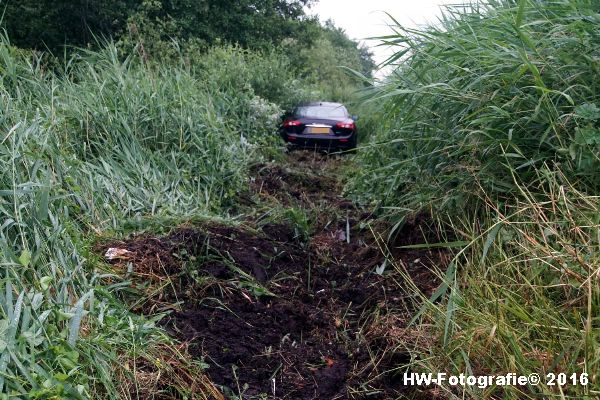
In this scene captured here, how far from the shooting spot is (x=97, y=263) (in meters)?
3.98

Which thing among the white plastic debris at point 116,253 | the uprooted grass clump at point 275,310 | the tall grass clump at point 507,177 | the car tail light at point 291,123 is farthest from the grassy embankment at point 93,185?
the tall grass clump at point 507,177

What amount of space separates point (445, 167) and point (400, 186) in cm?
101

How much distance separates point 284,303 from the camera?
4.55 m

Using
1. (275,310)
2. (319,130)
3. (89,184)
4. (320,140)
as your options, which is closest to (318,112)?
(319,130)

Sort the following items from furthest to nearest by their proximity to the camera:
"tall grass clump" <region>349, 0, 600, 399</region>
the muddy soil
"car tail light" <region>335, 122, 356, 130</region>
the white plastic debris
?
"car tail light" <region>335, 122, 356, 130</region> → the white plastic debris → the muddy soil → "tall grass clump" <region>349, 0, 600, 399</region>

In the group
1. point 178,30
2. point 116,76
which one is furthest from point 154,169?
point 178,30

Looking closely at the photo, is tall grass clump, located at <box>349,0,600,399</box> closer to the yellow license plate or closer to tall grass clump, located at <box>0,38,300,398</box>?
tall grass clump, located at <box>0,38,300,398</box>

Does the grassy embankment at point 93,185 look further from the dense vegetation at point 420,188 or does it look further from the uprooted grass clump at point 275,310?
the uprooted grass clump at point 275,310

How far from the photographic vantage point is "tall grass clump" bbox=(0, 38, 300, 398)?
9.51ft

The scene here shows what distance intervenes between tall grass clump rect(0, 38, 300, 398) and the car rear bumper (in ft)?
5.19

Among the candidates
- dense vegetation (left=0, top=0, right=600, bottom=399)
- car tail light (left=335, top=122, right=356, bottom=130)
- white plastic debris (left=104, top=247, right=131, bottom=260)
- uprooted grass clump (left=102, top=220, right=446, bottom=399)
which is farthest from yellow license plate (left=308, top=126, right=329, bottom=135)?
white plastic debris (left=104, top=247, right=131, bottom=260)

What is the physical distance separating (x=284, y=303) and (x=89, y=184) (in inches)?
72.6

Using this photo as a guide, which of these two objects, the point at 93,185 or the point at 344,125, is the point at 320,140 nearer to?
the point at 344,125

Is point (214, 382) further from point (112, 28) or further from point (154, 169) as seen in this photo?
point (112, 28)
